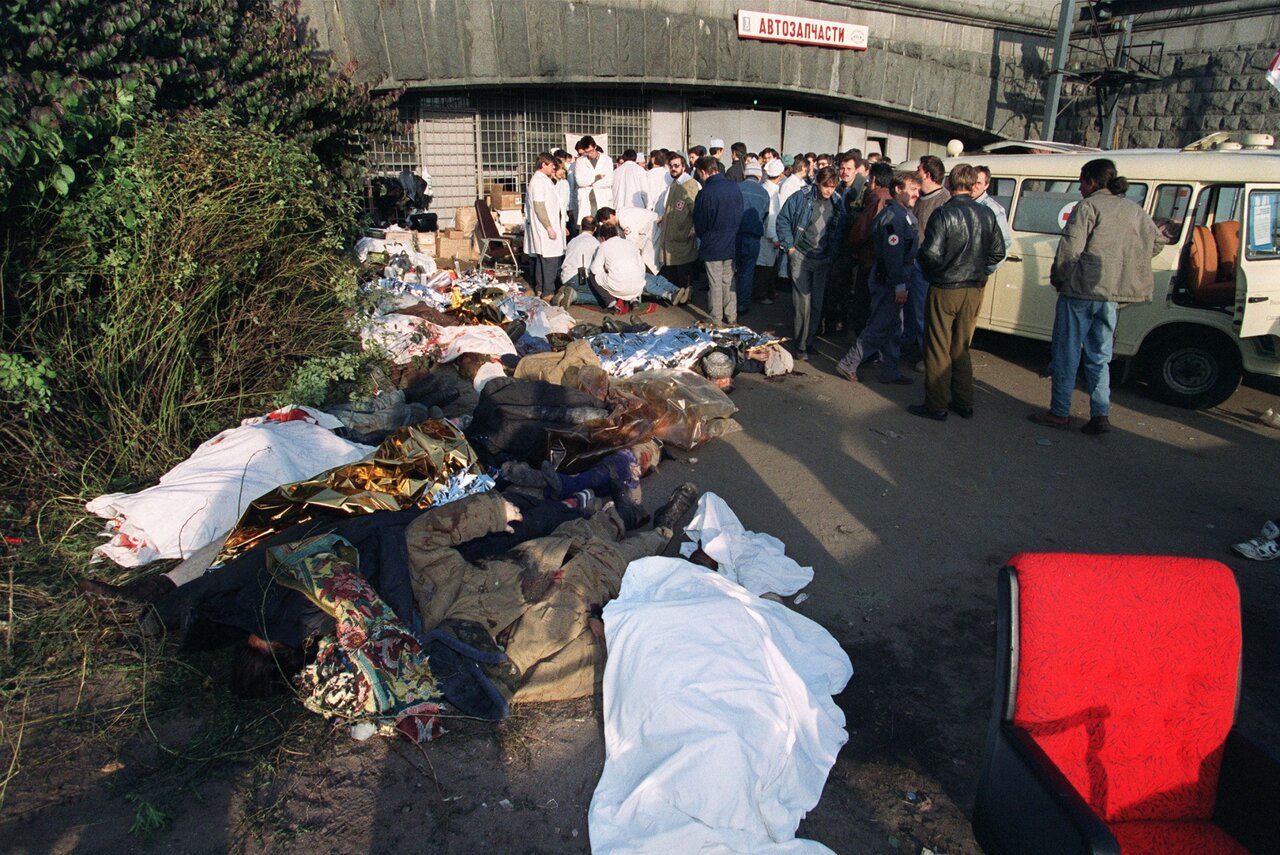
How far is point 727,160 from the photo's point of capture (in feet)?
53.6

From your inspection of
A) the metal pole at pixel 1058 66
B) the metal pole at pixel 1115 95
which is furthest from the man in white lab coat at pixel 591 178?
the metal pole at pixel 1115 95

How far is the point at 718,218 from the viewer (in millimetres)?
9148

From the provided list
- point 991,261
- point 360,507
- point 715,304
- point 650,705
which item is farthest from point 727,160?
point 650,705

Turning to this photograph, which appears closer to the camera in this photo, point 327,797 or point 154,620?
point 327,797

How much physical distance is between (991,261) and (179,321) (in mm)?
5998

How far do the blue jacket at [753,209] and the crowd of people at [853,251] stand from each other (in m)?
0.02

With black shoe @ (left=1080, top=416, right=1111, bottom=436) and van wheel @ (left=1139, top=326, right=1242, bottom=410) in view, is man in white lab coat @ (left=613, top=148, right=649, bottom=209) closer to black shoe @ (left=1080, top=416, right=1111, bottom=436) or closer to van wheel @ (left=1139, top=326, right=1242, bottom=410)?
van wheel @ (left=1139, top=326, right=1242, bottom=410)

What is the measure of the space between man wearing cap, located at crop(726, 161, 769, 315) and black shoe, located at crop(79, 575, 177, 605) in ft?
26.2

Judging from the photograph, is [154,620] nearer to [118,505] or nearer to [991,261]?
[118,505]

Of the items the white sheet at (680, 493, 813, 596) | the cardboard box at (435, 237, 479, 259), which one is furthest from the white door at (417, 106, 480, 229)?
the white sheet at (680, 493, 813, 596)

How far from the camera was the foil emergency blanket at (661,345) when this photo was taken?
7355 millimetres

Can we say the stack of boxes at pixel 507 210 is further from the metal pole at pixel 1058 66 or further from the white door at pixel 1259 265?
the metal pole at pixel 1058 66

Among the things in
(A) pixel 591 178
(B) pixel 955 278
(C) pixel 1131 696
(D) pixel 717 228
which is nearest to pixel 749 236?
(D) pixel 717 228

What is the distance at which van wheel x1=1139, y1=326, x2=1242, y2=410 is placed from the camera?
6.78 meters
